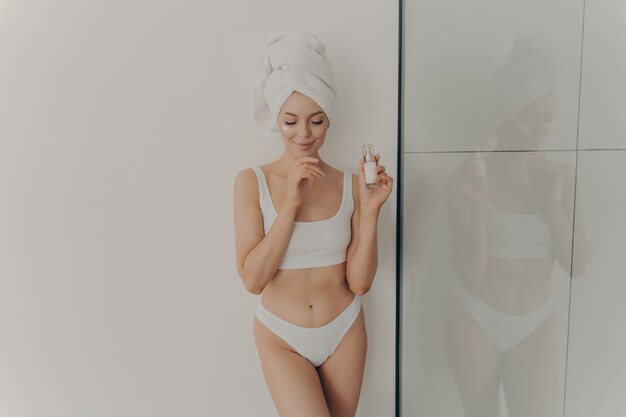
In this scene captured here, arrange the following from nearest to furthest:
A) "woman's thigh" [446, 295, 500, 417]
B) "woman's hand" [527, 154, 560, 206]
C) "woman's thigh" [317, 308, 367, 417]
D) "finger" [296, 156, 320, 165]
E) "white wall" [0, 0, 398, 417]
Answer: "woman's hand" [527, 154, 560, 206] → "woman's thigh" [446, 295, 500, 417] → "finger" [296, 156, 320, 165] → "woman's thigh" [317, 308, 367, 417] → "white wall" [0, 0, 398, 417]

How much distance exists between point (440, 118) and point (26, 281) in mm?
1163

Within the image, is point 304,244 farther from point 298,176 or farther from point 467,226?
point 467,226

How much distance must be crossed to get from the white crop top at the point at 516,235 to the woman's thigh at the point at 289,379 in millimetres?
571

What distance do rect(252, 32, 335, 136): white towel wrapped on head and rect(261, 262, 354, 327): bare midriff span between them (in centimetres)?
36

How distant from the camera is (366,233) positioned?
1.15 meters

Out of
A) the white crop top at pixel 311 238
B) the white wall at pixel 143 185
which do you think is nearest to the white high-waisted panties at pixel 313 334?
the white crop top at pixel 311 238

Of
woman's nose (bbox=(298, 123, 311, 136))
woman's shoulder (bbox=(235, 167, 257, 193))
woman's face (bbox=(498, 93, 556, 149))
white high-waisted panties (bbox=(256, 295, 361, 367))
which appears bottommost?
white high-waisted panties (bbox=(256, 295, 361, 367))

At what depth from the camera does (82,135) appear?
133 cm

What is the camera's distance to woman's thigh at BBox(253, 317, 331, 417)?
1.11 m

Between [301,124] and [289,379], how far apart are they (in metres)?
0.58

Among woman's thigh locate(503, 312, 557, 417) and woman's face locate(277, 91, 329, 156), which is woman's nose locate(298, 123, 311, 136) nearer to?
woman's face locate(277, 91, 329, 156)

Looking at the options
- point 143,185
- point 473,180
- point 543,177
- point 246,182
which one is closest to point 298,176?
point 246,182

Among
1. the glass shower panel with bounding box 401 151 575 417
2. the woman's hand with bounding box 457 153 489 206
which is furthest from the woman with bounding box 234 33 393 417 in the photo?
the woman's hand with bounding box 457 153 489 206

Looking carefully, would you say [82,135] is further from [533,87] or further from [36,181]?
[533,87]
